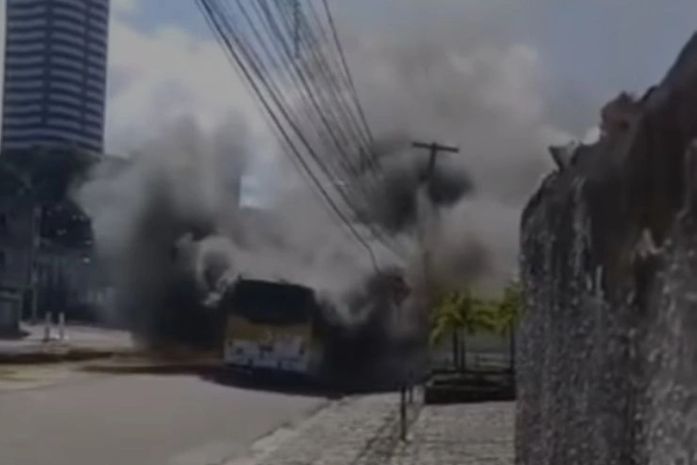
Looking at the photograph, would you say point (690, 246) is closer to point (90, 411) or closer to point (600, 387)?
point (600, 387)

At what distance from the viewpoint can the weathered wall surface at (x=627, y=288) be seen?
2.67 m

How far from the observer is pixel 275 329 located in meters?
31.0

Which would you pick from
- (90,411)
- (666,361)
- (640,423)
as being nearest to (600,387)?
(640,423)

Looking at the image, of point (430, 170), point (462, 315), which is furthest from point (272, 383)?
point (430, 170)

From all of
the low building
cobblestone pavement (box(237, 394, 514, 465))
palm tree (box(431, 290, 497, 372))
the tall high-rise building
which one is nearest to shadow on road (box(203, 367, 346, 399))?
palm tree (box(431, 290, 497, 372))

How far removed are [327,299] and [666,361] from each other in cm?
3136

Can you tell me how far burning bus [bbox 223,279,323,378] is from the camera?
3106cm

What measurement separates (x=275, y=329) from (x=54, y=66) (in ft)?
50.2

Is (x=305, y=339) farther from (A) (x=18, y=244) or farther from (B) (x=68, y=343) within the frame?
(A) (x=18, y=244)

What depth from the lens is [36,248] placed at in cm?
6731

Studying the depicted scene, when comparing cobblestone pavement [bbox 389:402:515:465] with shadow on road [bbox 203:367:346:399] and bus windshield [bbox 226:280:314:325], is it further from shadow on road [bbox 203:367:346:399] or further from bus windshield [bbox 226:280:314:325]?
bus windshield [bbox 226:280:314:325]

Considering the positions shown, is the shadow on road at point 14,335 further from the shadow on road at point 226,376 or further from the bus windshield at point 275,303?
the bus windshield at point 275,303

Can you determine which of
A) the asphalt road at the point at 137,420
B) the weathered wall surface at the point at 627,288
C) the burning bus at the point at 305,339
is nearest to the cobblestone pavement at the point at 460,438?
the asphalt road at the point at 137,420

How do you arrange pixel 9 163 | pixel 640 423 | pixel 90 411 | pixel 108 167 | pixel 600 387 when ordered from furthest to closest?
pixel 9 163, pixel 108 167, pixel 90 411, pixel 600 387, pixel 640 423
